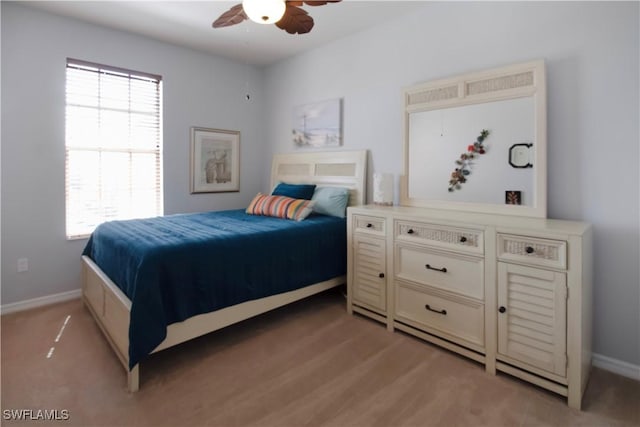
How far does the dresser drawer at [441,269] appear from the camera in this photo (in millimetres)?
2166

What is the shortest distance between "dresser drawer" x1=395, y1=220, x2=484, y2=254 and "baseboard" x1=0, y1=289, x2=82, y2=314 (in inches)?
124

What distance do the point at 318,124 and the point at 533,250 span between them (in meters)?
2.65

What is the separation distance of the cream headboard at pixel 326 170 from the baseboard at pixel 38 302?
2.40m

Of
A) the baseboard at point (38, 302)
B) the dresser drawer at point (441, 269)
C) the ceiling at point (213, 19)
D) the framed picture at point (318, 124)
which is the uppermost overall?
the ceiling at point (213, 19)

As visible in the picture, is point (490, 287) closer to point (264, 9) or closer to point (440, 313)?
point (440, 313)

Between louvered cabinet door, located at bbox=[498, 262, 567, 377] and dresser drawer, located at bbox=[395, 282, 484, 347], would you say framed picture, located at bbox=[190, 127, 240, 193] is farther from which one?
louvered cabinet door, located at bbox=[498, 262, 567, 377]

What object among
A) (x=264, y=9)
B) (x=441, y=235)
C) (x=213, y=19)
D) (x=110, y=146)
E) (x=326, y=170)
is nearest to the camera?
(x=264, y=9)

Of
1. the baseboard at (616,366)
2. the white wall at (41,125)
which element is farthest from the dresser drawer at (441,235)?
the white wall at (41,125)

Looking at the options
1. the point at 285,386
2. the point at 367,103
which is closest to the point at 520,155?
the point at 367,103

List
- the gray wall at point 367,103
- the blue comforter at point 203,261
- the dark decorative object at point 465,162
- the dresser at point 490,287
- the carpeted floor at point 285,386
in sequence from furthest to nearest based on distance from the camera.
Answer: the dark decorative object at point 465,162
the gray wall at point 367,103
the blue comforter at point 203,261
the dresser at point 490,287
the carpeted floor at point 285,386

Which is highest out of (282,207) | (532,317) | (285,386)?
(282,207)

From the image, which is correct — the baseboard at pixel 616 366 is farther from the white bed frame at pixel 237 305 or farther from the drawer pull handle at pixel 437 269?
the white bed frame at pixel 237 305

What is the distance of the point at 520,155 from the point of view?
2367mm

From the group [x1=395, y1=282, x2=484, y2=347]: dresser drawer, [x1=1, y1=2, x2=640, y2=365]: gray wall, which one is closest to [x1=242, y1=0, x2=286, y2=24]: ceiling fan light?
[x1=1, y1=2, x2=640, y2=365]: gray wall
